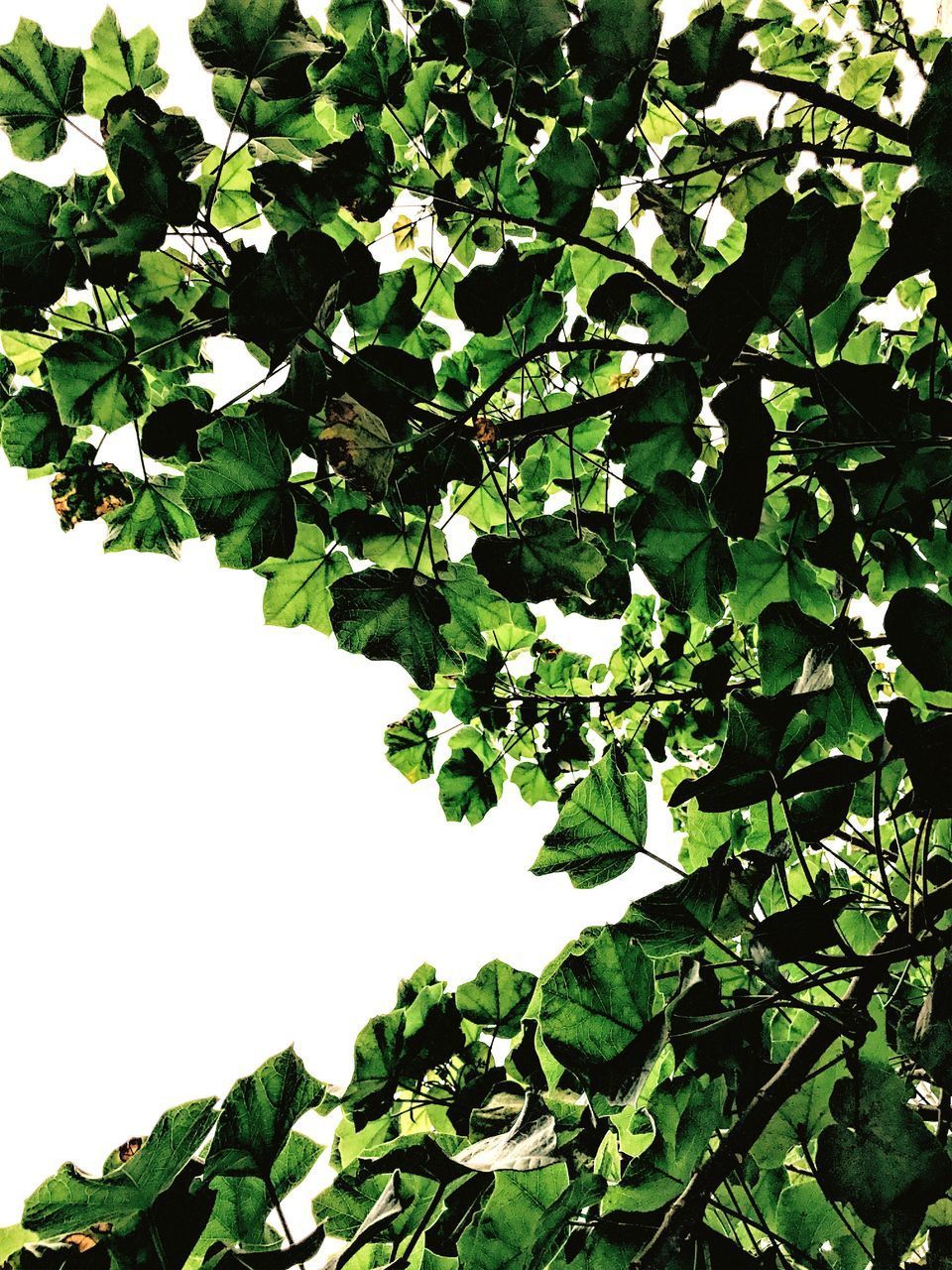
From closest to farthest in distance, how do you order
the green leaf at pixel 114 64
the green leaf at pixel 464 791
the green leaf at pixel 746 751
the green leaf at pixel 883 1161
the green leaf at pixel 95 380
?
the green leaf at pixel 883 1161, the green leaf at pixel 746 751, the green leaf at pixel 95 380, the green leaf at pixel 114 64, the green leaf at pixel 464 791

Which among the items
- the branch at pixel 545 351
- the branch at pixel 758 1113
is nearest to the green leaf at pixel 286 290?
the branch at pixel 545 351

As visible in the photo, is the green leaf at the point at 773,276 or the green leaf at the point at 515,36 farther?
the green leaf at the point at 515,36

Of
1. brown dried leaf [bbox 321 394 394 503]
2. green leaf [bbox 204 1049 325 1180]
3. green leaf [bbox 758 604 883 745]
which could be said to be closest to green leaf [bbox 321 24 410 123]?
brown dried leaf [bbox 321 394 394 503]

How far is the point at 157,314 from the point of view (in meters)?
1.00

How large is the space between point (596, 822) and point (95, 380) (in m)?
0.75

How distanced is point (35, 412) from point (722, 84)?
36.5 inches

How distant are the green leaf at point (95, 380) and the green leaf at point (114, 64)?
384mm

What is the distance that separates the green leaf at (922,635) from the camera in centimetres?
58

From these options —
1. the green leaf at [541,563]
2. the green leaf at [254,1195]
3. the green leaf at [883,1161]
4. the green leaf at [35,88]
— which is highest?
the green leaf at [35,88]

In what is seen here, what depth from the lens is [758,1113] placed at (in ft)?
1.98

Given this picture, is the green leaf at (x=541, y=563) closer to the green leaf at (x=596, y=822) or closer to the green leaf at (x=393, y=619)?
the green leaf at (x=393, y=619)

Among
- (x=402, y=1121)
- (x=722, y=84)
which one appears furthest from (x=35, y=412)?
(x=402, y=1121)

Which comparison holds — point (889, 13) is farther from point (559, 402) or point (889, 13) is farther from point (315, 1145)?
point (315, 1145)

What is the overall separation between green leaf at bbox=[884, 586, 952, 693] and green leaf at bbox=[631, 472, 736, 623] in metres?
0.20
